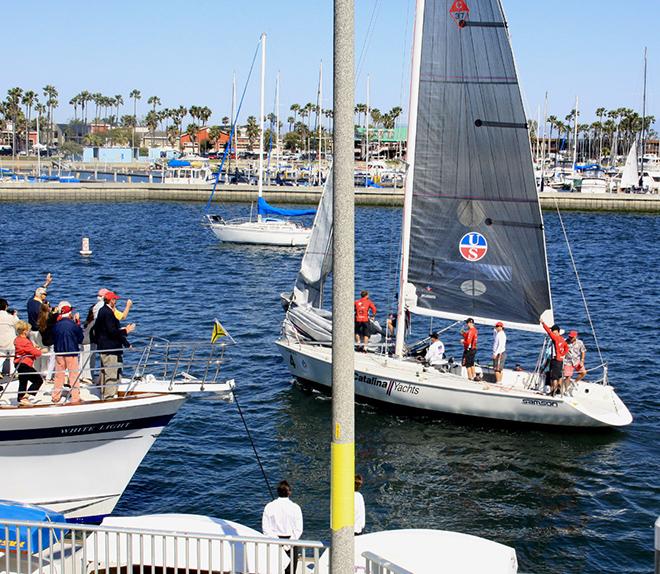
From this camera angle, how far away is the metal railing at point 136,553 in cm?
1098

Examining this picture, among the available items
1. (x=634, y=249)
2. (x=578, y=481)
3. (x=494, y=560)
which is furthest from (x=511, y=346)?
(x=634, y=249)

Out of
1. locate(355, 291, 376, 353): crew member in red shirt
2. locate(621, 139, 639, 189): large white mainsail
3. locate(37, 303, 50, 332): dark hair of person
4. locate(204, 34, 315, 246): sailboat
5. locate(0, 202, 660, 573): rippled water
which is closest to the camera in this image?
locate(0, 202, 660, 573): rippled water

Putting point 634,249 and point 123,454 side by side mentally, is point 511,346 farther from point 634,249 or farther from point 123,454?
point 634,249

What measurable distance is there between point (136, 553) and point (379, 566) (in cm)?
413

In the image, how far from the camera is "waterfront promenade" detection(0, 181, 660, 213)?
99375mm

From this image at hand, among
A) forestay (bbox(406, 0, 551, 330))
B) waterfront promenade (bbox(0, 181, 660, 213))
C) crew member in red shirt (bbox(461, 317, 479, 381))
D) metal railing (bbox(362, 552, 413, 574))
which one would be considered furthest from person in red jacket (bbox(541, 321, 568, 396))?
waterfront promenade (bbox(0, 181, 660, 213))

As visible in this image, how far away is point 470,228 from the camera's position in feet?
81.3

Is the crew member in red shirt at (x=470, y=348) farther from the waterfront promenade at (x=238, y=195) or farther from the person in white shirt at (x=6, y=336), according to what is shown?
the waterfront promenade at (x=238, y=195)

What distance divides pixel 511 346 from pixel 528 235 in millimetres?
10473

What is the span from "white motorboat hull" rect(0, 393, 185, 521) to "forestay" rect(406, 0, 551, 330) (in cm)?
1020

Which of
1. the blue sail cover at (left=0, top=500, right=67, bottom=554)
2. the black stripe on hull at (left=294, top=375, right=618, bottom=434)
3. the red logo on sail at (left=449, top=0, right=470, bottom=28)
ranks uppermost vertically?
the red logo on sail at (left=449, top=0, right=470, bottom=28)

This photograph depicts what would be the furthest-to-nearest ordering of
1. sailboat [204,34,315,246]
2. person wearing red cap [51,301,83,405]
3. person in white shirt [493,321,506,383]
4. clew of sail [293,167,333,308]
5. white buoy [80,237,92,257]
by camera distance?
sailboat [204,34,315,246] < white buoy [80,237,92,257] < clew of sail [293,167,333,308] < person in white shirt [493,321,506,383] < person wearing red cap [51,301,83,405]

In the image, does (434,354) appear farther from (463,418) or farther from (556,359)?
(556,359)

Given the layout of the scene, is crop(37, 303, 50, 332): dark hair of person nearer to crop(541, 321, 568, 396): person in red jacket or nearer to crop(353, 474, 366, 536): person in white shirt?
crop(353, 474, 366, 536): person in white shirt
